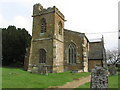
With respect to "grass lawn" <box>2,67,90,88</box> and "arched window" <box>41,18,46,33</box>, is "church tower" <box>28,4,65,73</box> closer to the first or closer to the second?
"arched window" <box>41,18,46,33</box>

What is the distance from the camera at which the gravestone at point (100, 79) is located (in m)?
7.62

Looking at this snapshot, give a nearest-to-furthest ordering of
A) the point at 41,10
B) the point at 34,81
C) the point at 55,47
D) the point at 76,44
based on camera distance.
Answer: the point at 34,81, the point at 55,47, the point at 41,10, the point at 76,44

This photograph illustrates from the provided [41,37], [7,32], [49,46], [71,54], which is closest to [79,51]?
[71,54]

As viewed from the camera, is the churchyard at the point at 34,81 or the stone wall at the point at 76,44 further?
the stone wall at the point at 76,44

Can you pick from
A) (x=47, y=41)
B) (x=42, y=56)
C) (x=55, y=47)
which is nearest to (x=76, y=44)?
(x=55, y=47)

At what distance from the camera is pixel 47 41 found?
76.2 ft

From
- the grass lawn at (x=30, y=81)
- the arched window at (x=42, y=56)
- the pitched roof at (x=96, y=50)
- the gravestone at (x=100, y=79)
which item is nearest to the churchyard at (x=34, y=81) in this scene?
the grass lawn at (x=30, y=81)

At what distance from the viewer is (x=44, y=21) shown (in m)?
24.9

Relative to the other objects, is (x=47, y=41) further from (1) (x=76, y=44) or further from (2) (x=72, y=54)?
(1) (x=76, y=44)

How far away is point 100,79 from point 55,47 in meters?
14.9

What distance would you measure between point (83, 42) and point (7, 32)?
811 inches

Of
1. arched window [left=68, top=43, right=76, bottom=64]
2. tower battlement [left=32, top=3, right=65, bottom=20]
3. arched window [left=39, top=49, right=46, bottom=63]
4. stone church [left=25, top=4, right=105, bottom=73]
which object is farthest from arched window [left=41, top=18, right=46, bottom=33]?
arched window [left=68, top=43, right=76, bottom=64]

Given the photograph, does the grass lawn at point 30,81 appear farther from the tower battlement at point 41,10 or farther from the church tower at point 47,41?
the tower battlement at point 41,10

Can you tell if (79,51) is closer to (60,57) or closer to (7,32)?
(60,57)
